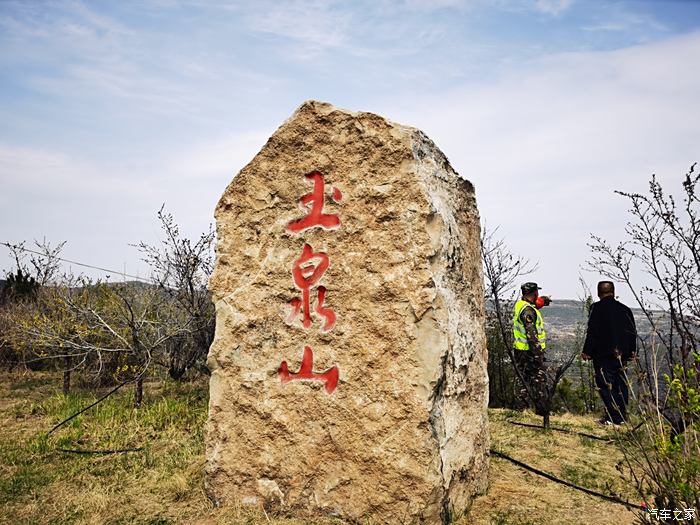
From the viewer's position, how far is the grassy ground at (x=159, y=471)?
3342 mm

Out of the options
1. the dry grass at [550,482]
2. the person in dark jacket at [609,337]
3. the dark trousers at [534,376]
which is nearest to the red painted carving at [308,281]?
the dry grass at [550,482]

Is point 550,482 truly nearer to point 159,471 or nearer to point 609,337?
point 609,337

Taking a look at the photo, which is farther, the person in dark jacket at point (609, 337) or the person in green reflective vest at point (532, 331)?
the person in green reflective vest at point (532, 331)

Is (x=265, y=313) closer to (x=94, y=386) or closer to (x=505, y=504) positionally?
(x=505, y=504)

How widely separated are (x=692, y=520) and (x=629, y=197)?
417 cm

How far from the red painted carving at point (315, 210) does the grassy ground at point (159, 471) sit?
1788 mm

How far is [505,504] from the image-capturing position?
3.47m

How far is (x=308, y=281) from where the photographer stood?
10.9ft

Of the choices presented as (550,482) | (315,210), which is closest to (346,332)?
(315,210)

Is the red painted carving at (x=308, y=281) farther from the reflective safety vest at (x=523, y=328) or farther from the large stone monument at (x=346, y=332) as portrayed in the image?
the reflective safety vest at (x=523, y=328)

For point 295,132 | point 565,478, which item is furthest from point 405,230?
point 565,478

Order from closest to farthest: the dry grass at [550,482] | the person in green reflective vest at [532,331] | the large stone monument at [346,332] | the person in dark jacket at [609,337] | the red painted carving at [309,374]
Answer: the large stone monument at [346,332]
the red painted carving at [309,374]
the dry grass at [550,482]
the person in dark jacket at [609,337]
the person in green reflective vest at [532,331]

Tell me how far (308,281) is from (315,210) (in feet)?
1.50

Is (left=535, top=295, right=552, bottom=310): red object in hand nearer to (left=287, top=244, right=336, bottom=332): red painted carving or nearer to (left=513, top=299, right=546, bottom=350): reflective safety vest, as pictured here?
(left=513, top=299, right=546, bottom=350): reflective safety vest
